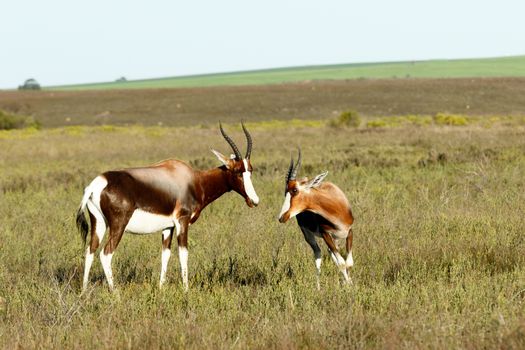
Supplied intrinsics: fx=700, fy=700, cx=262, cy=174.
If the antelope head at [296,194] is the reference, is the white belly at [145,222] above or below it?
below

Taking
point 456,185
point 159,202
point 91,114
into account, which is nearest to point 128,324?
point 159,202

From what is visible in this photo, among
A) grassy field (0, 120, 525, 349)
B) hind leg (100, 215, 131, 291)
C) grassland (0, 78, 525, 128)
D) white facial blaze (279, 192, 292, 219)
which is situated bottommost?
grassland (0, 78, 525, 128)

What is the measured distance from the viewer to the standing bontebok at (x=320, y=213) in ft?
25.6

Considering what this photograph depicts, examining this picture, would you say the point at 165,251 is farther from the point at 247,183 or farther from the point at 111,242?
the point at 247,183

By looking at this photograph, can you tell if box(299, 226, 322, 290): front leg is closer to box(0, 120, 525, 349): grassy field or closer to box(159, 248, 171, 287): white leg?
box(0, 120, 525, 349): grassy field

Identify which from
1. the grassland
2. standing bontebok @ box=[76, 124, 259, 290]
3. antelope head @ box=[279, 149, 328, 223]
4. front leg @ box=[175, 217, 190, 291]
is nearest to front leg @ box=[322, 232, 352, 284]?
antelope head @ box=[279, 149, 328, 223]

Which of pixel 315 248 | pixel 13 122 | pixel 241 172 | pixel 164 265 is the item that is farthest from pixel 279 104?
pixel 164 265

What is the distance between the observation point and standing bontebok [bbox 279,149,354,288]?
782cm

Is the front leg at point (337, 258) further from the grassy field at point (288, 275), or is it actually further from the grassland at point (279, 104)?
the grassland at point (279, 104)

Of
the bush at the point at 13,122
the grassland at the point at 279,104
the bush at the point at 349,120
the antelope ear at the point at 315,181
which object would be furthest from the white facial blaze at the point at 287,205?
the grassland at the point at 279,104

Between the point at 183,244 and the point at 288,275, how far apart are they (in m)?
1.33

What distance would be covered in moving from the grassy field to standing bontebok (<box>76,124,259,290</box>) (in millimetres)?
501

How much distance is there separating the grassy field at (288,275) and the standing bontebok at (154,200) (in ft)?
1.64

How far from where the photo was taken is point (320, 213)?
803 cm
